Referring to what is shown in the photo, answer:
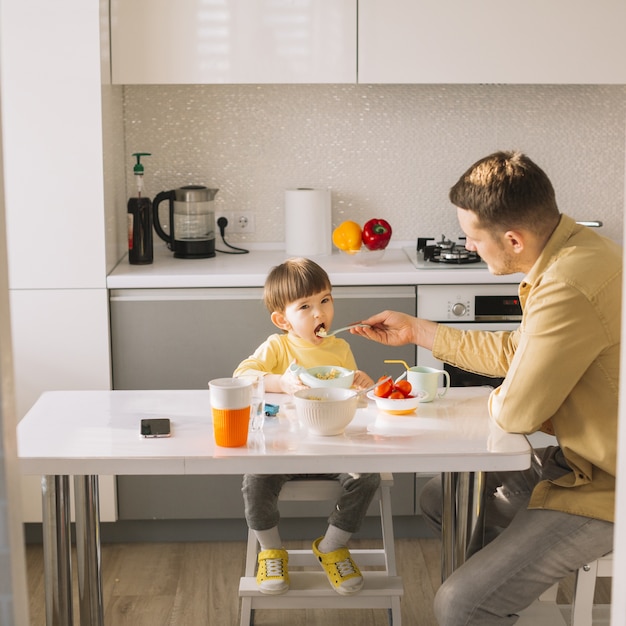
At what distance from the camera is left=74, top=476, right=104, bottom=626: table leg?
2160 mm

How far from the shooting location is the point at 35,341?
10.4ft

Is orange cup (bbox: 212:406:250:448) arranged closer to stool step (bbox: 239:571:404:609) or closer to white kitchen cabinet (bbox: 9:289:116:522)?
stool step (bbox: 239:571:404:609)

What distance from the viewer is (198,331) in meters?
3.22

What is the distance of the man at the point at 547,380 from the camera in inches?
76.1

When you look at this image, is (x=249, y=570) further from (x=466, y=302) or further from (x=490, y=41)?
(x=490, y=41)

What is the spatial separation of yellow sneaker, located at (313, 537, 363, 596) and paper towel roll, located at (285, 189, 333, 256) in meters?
1.35

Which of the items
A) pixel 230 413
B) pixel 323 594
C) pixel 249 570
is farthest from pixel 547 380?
pixel 249 570

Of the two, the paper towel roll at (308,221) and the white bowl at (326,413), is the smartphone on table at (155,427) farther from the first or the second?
the paper towel roll at (308,221)

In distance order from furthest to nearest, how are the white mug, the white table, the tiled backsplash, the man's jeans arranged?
the tiled backsplash
the white mug
the man's jeans
the white table

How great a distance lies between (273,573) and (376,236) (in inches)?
52.8

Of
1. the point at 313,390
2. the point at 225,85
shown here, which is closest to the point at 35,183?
the point at 225,85

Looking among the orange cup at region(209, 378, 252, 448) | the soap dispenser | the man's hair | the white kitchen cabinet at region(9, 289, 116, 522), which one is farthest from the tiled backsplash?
the orange cup at region(209, 378, 252, 448)

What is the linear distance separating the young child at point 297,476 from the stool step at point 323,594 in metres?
0.03

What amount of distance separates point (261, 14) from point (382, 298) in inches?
40.7
